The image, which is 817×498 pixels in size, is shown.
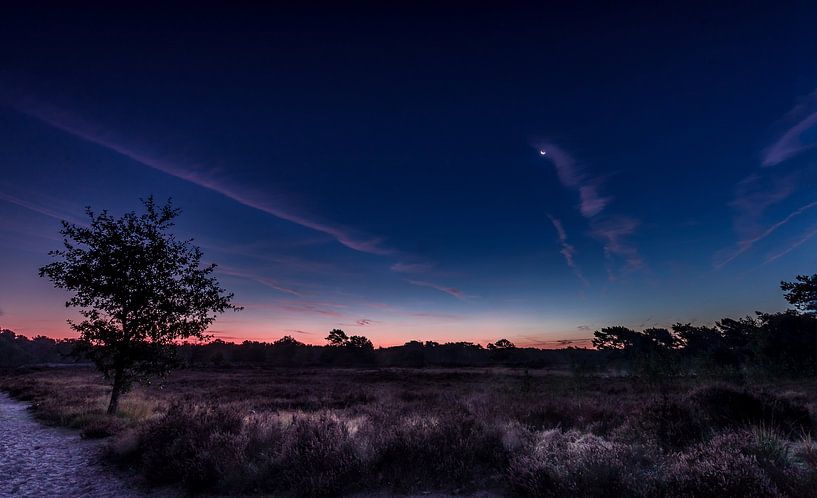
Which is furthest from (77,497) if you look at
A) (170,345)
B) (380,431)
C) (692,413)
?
(692,413)

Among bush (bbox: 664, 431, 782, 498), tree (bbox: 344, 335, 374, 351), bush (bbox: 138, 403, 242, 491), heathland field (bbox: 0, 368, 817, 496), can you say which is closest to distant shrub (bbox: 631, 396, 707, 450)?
heathland field (bbox: 0, 368, 817, 496)

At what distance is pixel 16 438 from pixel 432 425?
12.5 meters

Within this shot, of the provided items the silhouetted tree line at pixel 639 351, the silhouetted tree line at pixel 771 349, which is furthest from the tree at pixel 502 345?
the silhouetted tree line at pixel 771 349

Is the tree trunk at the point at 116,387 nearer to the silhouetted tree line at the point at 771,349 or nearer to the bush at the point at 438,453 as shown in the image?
the bush at the point at 438,453

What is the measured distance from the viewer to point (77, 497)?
6816 mm

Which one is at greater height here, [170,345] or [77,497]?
[170,345]

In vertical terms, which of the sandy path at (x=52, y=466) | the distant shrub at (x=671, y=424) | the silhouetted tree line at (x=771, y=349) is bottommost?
the sandy path at (x=52, y=466)

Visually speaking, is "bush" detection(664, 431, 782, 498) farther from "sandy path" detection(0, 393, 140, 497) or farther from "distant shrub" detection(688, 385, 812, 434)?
"sandy path" detection(0, 393, 140, 497)

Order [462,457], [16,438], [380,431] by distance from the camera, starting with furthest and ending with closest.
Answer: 1. [16,438]
2. [380,431]
3. [462,457]

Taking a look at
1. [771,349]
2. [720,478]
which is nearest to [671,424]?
[720,478]

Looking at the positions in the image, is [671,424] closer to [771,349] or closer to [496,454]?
[496,454]

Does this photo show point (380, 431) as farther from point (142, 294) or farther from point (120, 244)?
Answer: point (120, 244)

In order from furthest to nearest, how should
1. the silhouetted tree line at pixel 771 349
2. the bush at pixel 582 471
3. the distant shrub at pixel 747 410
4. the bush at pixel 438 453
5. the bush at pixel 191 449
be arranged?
1. the silhouetted tree line at pixel 771 349
2. the distant shrub at pixel 747 410
3. the bush at pixel 191 449
4. the bush at pixel 438 453
5. the bush at pixel 582 471

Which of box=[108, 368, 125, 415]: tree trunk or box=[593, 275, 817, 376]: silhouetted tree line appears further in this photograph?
box=[593, 275, 817, 376]: silhouetted tree line
